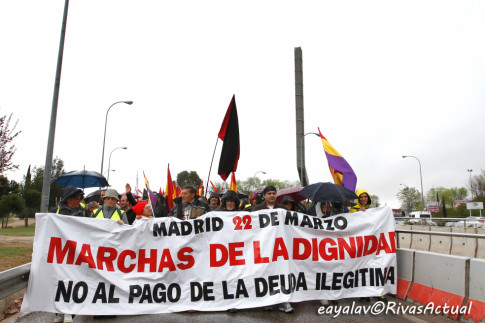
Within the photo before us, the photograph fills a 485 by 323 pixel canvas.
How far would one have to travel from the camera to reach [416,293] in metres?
5.70

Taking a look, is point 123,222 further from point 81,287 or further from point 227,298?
point 227,298

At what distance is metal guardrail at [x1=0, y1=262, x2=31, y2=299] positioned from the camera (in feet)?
14.5

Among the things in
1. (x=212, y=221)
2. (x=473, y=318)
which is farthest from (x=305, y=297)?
(x=473, y=318)

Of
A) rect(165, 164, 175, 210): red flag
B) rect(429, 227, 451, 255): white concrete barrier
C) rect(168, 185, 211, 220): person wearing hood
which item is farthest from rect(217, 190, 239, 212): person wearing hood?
rect(429, 227, 451, 255): white concrete barrier

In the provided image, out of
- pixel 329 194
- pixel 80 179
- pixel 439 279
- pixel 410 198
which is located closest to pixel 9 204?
pixel 80 179

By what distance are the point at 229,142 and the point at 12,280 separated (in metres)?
4.25

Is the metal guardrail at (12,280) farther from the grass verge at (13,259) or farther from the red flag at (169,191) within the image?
the red flag at (169,191)

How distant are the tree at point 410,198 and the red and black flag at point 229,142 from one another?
105327 mm

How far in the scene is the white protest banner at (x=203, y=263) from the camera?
497 cm

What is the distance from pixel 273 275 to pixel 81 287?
103 inches

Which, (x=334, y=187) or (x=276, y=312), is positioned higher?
(x=334, y=187)

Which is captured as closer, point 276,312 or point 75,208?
point 276,312

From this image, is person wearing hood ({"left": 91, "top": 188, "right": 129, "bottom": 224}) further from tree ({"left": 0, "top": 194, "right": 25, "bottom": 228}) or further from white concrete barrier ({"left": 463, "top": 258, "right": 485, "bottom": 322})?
tree ({"left": 0, "top": 194, "right": 25, "bottom": 228})

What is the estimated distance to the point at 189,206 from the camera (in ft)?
Answer: 21.2
